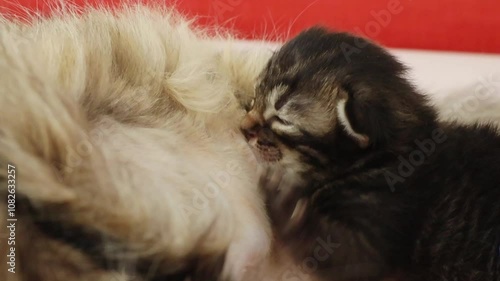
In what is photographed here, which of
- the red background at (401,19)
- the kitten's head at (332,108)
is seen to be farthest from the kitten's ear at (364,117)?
the red background at (401,19)

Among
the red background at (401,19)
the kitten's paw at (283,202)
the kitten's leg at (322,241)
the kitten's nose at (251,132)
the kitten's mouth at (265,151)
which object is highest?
the red background at (401,19)

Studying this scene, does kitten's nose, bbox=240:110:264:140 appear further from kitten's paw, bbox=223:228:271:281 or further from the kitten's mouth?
kitten's paw, bbox=223:228:271:281

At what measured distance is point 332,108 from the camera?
1.98 feet

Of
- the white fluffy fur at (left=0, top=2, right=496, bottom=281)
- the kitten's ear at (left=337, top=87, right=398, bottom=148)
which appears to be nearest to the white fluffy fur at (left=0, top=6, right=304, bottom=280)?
the white fluffy fur at (left=0, top=2, right=496, bottom=281)

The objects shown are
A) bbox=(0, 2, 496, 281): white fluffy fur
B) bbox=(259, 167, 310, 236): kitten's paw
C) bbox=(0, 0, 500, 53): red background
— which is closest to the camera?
bbox=(0, 2, 496, 281): white fluffy fur

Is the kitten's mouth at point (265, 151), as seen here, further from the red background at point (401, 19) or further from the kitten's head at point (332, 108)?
the red background at point (401, 19)

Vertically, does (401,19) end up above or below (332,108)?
above

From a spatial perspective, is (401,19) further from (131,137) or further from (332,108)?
(131,137)

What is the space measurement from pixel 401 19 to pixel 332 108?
52cm

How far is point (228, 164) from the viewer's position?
0.56m

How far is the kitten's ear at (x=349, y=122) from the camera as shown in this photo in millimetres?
583

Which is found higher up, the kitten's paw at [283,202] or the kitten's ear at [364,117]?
the kitten's ear at [364,117]

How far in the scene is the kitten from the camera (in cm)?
53

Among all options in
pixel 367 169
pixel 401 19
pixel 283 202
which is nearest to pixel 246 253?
pixel 283 202
